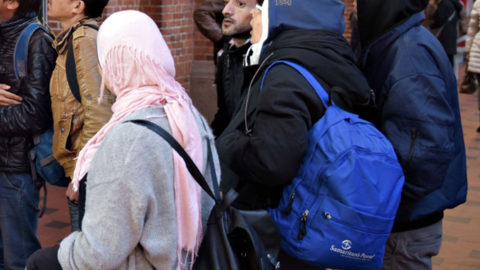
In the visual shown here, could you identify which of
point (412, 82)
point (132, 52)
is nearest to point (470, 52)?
point (412, 82)

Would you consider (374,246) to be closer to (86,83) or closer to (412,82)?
(412,82)

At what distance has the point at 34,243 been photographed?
10.9 ft

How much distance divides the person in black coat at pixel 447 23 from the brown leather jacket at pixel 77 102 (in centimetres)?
915

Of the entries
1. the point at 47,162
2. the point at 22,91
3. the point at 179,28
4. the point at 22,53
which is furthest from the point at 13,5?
the point at 179,28

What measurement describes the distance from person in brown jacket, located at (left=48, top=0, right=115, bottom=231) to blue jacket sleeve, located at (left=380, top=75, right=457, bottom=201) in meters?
1.50

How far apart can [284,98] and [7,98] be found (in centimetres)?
182

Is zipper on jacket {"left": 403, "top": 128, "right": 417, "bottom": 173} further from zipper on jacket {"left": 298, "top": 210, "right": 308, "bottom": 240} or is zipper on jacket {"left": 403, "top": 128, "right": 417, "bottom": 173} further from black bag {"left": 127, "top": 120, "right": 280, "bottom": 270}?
black bag {"left": 127, "top": 120, "right": 280, "bottom": 270}

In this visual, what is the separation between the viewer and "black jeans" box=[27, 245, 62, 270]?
1.81 metres

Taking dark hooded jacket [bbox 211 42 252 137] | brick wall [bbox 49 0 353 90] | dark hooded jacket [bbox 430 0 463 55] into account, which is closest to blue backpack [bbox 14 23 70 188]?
dark hooded jacket [bbox 211 42 252 137]

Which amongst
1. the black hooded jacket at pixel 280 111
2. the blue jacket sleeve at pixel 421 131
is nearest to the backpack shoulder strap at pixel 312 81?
the black hooded jacket at pixel 280 111

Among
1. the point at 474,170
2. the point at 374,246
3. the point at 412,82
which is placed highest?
the point at 412,82

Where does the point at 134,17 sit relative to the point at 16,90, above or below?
above

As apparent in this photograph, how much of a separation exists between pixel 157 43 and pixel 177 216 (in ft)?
2.07

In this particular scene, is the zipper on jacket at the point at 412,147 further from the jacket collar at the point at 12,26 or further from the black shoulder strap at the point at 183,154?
the jacket collar at the point at 12,26
